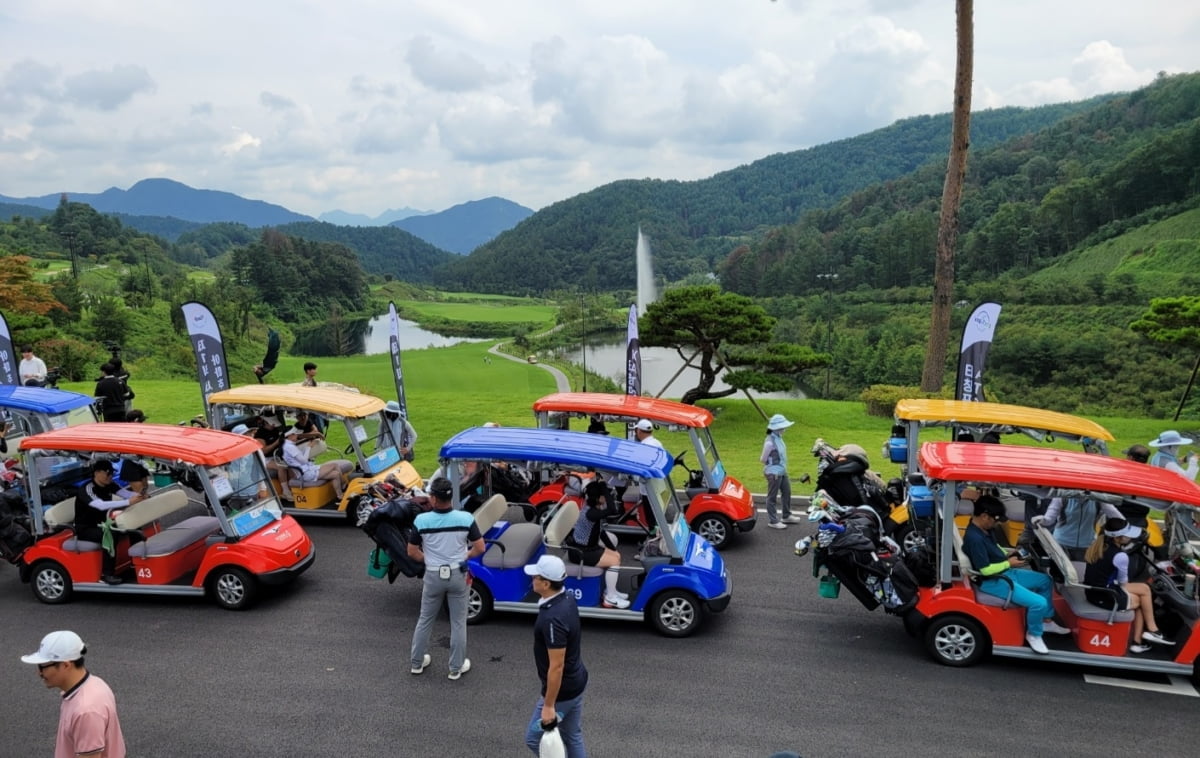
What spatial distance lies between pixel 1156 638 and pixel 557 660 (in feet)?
18.6

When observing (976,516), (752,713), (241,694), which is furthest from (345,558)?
(976,516)

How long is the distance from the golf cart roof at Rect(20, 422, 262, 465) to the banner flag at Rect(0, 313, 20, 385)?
28.9 ft

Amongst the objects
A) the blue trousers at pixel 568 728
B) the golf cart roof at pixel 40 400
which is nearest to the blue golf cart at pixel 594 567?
the blue trousers at pixel 568 728

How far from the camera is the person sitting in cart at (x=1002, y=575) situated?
6.91 m

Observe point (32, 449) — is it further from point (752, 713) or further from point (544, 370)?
point (544, 370)

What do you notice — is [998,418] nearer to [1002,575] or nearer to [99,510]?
[1002,575]

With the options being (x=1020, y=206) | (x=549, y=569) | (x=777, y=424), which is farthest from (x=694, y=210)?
(x=549, y=569)

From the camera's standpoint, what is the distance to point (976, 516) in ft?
23.1

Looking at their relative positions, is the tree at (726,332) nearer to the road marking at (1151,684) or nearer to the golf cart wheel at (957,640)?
the golf cart wheel at (957,640)

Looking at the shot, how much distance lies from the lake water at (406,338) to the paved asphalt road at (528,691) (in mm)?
51012

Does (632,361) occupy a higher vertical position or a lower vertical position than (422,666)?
higher

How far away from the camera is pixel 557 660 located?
476 centimetres

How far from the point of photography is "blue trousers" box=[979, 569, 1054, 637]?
6.91 meters

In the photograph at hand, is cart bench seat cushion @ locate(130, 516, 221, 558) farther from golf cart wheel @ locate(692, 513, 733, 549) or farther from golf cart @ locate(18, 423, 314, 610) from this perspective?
golf cart wheel @ locate(692, 513, 733, 549)
